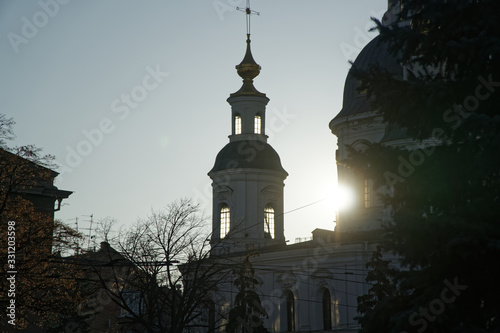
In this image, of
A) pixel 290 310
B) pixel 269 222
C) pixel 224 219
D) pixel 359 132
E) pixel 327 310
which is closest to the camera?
pixel 327 310

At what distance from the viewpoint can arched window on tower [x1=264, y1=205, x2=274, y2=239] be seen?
56.4 m

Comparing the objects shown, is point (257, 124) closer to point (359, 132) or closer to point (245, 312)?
point (359, 132)

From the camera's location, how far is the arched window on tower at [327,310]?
48000 millimetres

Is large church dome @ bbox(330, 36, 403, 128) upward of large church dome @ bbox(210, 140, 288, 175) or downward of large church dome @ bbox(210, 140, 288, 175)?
upward

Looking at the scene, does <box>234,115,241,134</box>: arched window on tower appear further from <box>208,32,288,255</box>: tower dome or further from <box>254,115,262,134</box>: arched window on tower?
<box>254,115,262,134</box>: arched window on tower

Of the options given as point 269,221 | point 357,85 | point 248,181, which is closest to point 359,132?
point 357,85

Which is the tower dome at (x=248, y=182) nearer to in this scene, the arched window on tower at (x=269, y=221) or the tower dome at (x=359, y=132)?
the arched window on tower at (x=269, y=221)

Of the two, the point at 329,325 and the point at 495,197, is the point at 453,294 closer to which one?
the point at 495,197

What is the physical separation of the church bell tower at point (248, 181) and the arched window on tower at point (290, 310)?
496cm

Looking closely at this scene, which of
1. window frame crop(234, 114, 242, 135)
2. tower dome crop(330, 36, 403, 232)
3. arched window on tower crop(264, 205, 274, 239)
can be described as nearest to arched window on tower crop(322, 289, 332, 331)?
tower dome crop(330, 36, 403, 232)

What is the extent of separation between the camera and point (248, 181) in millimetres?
55781

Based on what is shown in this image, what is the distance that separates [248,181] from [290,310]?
Answer: 903cm

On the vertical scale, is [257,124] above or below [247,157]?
above

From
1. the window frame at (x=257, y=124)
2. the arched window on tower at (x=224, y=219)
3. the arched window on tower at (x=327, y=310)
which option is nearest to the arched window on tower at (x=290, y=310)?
the arched window on tower at (x=327, y=310)
